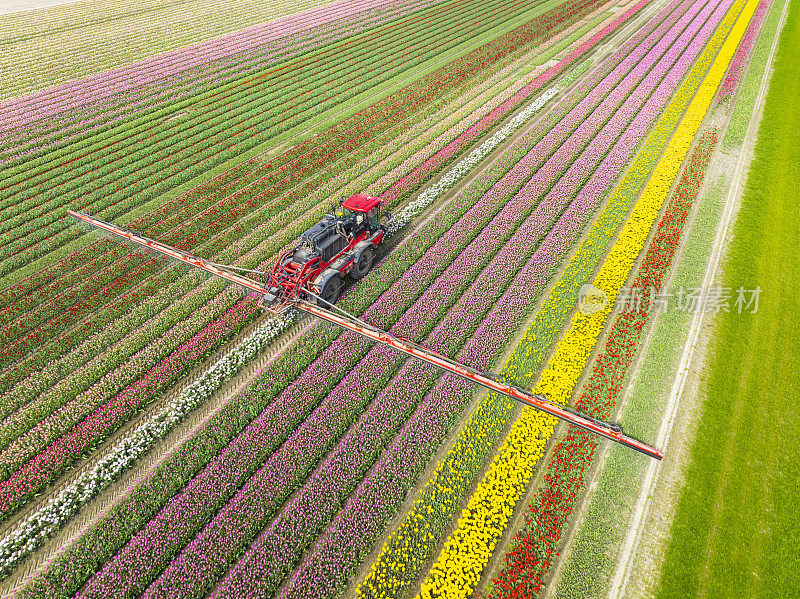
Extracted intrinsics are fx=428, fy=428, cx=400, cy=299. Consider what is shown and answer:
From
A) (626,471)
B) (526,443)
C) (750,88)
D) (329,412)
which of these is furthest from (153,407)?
(750,88)

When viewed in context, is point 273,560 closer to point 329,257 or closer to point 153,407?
point 153,407

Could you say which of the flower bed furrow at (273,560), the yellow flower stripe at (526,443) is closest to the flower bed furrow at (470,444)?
the yellow flower stripe at (526,443)

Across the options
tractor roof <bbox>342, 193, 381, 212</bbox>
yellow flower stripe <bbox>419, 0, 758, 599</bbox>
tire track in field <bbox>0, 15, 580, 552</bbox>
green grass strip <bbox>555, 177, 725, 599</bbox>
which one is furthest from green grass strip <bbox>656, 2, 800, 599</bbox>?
tractor roof <bbox>342, 193, 381, 212</bbox>

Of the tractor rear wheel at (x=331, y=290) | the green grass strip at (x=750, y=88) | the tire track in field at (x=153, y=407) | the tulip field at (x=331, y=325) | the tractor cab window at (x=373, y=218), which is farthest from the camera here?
the green grass strip at (x=750, y=88)

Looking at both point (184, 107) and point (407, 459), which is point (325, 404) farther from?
point (184, 107)

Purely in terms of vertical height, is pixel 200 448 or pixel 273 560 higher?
pixel 200 448

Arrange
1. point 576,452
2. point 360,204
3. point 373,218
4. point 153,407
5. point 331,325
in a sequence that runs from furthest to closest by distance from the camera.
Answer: point 373,218
point 360,204
point 331,325
point 153,407
point 576,452

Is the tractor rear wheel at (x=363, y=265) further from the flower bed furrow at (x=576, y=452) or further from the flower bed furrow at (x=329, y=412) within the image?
the flower bed furrow at (x=576, y=452)
